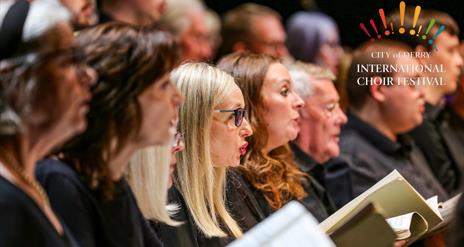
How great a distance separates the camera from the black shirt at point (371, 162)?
15.6ft

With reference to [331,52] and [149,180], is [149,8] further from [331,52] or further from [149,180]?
[331,52]

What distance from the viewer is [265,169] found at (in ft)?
12.8

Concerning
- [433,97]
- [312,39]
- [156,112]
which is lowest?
[312,39]

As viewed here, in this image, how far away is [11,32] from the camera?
2.22 meters

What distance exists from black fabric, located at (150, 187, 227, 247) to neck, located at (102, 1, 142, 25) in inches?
54.9

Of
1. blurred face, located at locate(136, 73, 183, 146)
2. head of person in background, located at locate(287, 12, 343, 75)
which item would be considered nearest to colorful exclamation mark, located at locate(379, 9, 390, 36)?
head of person in background, located at locate(287, 12, 343, 75)

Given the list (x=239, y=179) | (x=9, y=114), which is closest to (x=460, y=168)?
(x=239, y=179)

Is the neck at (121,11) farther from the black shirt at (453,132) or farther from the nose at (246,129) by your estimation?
the black shirt at (453,132)

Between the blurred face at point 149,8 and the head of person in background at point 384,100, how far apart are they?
0.98 metres

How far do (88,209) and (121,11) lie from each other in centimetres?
217

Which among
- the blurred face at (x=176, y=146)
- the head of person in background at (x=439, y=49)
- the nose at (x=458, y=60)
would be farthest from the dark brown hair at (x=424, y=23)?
the blurred face at (x=176, y=146)

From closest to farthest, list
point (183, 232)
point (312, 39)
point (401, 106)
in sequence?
point (183, 232)
point (401, 106)
point (312, 39)

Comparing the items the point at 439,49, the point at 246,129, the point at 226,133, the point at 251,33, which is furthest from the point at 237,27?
the point at 226,133

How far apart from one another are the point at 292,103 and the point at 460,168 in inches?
69.8
